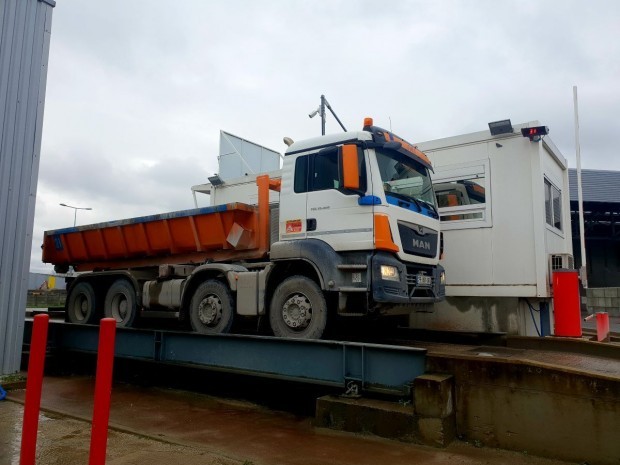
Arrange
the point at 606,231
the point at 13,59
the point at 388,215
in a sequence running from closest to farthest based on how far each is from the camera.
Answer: the point at 388,215 < the point at 13,59 < the point at 606,231

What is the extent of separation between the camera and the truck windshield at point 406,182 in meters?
6.11

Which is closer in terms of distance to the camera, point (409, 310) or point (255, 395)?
point (409, 310)

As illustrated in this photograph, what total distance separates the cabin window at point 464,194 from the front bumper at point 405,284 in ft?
5.61

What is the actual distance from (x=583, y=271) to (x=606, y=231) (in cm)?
1917

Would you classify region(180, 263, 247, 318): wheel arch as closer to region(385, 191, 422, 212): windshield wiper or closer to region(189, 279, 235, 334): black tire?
region(189, 279, 235, 334): black tire

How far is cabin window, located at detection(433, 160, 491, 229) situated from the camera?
784 cm

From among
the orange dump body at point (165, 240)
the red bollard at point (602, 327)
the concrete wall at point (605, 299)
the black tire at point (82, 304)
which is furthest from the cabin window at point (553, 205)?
the concrete wall at point (605, 299)

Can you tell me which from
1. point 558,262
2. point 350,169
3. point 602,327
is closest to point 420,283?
point 350,169

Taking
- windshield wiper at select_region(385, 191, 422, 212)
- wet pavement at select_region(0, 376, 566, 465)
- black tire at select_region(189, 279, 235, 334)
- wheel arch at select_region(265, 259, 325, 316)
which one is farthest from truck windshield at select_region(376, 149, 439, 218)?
wet pavement at select_region(0, 376, 566, 465)

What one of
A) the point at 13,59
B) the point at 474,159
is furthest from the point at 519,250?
the point at 13,59

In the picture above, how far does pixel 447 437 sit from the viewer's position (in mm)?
4812

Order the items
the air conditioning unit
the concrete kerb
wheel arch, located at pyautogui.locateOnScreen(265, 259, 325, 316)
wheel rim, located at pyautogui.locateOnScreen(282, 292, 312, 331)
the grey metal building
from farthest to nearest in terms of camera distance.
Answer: the grey metal building
the air conditioning unit
wheel arch, located at pyautogui.locateOnScreen(265, 259, 325, 316)
wheel rim, located at pyautogui.locateOnScreen(282, 292, 312, 331)
the concrete kerb

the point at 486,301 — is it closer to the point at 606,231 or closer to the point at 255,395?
the point at 255,395

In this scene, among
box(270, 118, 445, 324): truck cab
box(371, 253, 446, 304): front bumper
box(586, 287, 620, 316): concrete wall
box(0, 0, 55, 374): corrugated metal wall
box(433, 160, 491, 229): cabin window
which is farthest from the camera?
box(586, 287, 620, 316): concrete wall
